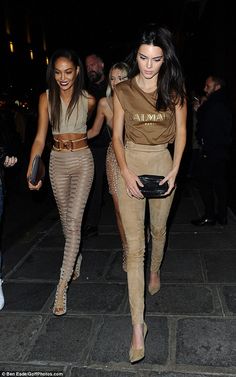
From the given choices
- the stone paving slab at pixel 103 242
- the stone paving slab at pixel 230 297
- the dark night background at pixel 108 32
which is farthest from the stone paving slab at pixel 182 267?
the dark night background at pixel 108 32

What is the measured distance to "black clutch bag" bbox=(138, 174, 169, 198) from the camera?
240cm

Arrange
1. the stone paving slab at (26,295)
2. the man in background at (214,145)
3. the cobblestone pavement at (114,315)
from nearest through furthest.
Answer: the cobblestone pavement at (114,315), the stone paving slab at (26,295), the man in background at (214,145)

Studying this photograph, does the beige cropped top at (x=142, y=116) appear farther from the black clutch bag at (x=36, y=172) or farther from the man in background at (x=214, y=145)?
the man in background at (x=214, y=145)

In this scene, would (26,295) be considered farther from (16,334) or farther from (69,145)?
(69,145)

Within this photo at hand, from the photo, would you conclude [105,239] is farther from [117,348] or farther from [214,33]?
[214,33]

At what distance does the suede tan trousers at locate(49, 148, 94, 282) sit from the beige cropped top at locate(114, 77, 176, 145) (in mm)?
717

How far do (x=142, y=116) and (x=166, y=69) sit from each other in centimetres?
36

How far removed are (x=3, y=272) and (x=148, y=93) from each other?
269cm

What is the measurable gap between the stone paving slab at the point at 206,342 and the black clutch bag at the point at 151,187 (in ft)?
3.61

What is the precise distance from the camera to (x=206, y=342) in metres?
2.54

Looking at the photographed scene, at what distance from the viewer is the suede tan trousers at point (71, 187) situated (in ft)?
10.0

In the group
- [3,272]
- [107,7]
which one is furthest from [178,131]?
[107,7]

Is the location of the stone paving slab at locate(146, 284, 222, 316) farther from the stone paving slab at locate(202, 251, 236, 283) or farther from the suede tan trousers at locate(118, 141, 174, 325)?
the suede tan trousers at locate(118, 141, 174, 325)

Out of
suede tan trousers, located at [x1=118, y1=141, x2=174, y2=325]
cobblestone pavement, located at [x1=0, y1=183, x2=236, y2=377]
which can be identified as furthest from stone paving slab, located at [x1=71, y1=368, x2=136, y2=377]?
suede tan trousers, located at [x1=118, y1=141, x2=174, y2=325]
